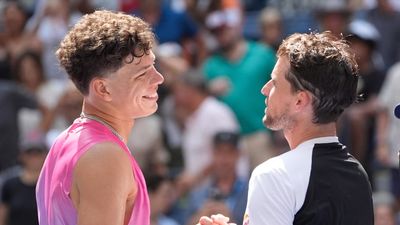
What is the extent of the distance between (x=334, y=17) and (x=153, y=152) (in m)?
2.19

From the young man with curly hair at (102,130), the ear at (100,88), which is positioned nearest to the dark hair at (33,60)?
the young man with curly hair at (102,130)

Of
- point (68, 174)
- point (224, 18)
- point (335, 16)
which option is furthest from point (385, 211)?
point (68, 174)

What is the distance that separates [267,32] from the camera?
383 inches

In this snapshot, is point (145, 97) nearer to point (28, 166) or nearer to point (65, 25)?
point (28, 166)

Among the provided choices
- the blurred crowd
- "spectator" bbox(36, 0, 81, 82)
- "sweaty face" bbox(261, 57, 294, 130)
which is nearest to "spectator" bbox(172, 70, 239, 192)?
the blurred crowd

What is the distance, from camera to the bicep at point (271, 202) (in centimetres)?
298

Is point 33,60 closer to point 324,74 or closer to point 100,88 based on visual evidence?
point 100,88

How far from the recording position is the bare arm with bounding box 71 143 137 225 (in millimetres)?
3039

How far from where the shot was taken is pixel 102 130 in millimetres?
3244

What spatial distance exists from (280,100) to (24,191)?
16.9 ft

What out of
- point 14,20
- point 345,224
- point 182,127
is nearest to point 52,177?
point 345,224

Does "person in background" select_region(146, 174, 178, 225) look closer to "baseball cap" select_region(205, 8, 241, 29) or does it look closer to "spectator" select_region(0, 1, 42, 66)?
"baseball cap" select_region(205, 8, 241, 29)

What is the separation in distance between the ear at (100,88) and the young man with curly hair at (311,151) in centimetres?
55

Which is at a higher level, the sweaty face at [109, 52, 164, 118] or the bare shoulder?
the sweaty face at [109, 52, 164, 118]
